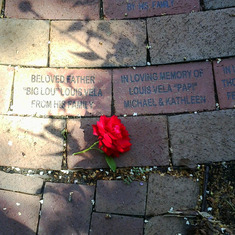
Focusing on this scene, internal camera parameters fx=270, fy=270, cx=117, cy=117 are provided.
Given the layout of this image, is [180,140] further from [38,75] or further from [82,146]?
[38,75]

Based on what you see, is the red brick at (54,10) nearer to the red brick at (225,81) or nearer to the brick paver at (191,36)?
the brick paver at (191,36)

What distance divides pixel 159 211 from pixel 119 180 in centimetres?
43

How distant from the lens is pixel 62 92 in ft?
8.33

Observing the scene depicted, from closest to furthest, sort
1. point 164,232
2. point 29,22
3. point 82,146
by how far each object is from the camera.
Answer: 1. point 164,232
2. point 82,146
3. point 29,22

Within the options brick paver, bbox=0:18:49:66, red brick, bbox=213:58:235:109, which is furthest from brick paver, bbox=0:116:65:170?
red brick, bbox=213:58:235:109

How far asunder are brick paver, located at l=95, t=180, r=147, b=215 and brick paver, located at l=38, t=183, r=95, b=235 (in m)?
0.09

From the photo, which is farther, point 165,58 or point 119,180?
point 165,58

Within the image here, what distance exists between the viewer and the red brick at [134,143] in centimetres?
242

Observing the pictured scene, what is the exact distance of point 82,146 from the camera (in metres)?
2.44

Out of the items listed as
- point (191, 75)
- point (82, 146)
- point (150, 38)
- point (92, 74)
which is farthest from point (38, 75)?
point (191, 75)

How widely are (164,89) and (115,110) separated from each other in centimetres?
50

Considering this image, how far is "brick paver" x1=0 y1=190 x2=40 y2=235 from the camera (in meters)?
2.31

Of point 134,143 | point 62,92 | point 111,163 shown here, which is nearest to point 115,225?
point 111,163

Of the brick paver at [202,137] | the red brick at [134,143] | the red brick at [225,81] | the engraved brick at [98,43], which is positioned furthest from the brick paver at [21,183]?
the red brick at [225,81]
